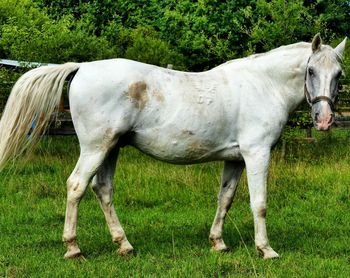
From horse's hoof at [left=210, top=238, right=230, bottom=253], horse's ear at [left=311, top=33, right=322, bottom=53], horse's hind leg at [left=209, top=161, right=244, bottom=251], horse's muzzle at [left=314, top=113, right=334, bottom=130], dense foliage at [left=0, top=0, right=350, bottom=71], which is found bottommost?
dense foliage at [left=0, top=0, right=350, bottom=71]

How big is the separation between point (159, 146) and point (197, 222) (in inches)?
78.2

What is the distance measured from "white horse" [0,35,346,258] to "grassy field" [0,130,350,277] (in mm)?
445

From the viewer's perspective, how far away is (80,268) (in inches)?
219

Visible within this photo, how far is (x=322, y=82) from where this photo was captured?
5980 millimetres

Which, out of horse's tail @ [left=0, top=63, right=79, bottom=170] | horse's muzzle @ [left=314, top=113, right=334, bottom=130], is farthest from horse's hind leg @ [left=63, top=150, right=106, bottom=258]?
horse's muzzle @ [left=314, top=113, right=334, bottom=130]

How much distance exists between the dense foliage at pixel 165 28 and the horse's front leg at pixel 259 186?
6.52 m

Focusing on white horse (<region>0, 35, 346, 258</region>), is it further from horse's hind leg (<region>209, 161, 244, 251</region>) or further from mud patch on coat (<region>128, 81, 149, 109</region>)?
horse's hind leg (<region>209, 161, 244, 251</region>)

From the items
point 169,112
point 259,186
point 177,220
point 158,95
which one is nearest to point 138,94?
point 158,95

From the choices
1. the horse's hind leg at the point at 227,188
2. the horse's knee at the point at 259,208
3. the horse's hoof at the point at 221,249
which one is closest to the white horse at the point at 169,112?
the horse's knee at the point at 259,208

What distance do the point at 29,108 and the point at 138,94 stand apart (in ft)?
3.46

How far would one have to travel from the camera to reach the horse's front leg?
6074 mm

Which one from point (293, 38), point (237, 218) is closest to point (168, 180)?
point (237, 218)

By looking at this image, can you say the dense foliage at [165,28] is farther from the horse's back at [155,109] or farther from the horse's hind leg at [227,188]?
the horse's back at [155,109]

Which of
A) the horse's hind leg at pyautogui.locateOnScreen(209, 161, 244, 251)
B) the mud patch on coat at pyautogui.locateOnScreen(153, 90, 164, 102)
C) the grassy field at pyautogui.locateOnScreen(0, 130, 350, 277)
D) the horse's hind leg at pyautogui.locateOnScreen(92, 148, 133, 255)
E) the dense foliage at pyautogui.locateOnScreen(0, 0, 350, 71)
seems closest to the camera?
the grassy field at pyautogui.locateOnScreen(0, 130, 350, 277)
